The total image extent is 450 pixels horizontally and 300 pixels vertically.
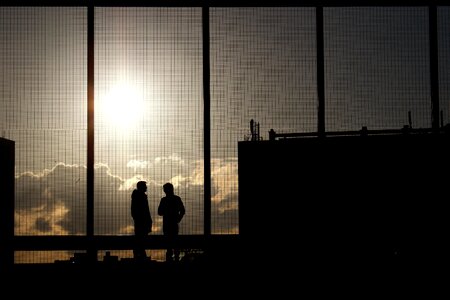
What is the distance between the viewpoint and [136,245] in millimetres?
10000

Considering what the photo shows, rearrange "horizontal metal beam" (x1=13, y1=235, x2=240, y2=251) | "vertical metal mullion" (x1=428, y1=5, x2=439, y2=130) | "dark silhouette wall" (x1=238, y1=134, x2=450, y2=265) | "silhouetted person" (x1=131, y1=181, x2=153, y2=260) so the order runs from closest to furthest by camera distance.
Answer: "dark silhouette wall" (x1=238, y1=134, x2=450, y2=265) < "silhouetted person" (x1=131, y1=181, x2=153, y2=260) < "horizontal metal beam" (x1=13, y1=235, x2=240, y2=251) < "vertical metal mullion" (x1=428, y1=5, x2=439, y2=130)

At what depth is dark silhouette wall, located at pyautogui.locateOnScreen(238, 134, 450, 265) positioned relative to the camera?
779 cm

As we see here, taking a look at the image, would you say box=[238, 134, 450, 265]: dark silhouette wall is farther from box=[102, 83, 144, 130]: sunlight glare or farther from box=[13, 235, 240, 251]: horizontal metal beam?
box=[102, 83, 144, 130]: sunlight glare

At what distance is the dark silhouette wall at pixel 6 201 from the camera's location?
816 centimetres

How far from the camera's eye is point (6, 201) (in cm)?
849

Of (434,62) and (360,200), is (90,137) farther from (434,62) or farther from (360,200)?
(434,62)

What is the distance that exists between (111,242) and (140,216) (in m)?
0.76

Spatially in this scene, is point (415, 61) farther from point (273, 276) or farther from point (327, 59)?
point (273, 276)

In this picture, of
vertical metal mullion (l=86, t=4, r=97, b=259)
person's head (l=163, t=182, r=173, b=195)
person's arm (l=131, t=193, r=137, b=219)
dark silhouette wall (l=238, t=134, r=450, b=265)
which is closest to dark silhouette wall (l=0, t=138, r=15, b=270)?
vertical metal mullion (l=86, t=4, r=97, b=259)

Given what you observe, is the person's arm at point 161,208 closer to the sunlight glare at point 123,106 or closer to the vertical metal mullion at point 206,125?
the vertical metal mullion at point 206,125

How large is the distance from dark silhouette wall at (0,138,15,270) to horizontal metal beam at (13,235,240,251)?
141 centimetres

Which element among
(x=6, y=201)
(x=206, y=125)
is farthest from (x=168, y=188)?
(x=6, y=201)

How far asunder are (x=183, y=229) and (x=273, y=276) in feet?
9.49
